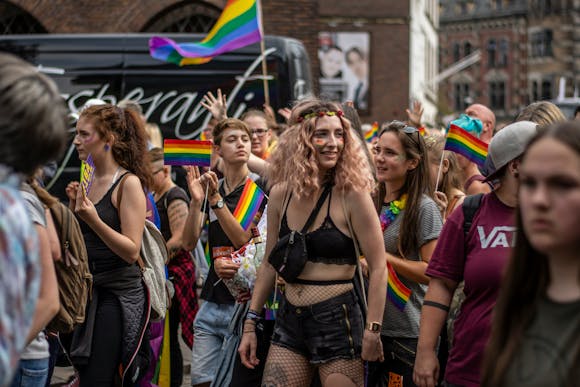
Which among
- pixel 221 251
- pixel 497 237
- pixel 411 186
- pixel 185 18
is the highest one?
pixel 497 237

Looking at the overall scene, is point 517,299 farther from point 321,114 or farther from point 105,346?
point 105,346

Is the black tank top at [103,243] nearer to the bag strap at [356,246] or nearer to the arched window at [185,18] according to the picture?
the bag strap at [356,246]

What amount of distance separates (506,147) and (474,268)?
52cm

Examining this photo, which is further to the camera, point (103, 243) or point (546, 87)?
point (546, 87)

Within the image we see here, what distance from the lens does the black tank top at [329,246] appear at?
15.8 feet

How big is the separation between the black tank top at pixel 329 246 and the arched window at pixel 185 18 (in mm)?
13301

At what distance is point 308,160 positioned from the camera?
5.00 meters

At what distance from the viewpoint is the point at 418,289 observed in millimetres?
5293

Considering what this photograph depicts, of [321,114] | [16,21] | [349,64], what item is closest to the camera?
[321,114]

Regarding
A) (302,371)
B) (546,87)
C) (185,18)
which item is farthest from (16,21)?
(546,87)

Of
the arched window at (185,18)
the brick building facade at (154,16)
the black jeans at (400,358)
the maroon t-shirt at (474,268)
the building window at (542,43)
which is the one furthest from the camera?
the building window at (542,43)

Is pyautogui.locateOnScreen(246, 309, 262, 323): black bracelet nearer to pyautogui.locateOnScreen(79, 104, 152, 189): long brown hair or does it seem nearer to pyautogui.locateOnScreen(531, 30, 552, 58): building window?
pyautogui.locateOnScreen(79, 104, 152, 189): long brown hair

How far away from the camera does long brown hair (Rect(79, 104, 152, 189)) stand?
5602mm

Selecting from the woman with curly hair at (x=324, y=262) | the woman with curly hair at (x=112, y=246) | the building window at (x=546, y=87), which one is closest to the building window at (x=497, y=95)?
the building window at (x=546, y=87)
